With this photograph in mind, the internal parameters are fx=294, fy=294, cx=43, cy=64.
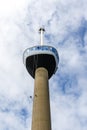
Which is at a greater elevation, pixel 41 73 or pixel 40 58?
pixel 40 58

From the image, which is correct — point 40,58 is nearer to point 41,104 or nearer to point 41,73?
point 41,73

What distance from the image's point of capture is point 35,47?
54.8 m

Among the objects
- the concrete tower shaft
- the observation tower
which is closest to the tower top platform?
the observation tower

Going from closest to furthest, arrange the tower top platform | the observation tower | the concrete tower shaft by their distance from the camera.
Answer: the concrete tower shaft
the observation tower
the tower top platform

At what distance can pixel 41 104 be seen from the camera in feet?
152

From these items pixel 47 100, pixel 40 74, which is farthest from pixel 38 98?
pixel 40 74

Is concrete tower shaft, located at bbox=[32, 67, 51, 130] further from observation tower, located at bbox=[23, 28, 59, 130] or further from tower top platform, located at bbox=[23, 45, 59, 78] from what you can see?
tower top platform, located at bbox=[23, 45, 59, 78]

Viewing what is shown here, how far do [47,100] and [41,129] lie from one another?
5898mm

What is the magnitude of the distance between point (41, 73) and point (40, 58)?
141 inches

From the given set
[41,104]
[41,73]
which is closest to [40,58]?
[41,73]

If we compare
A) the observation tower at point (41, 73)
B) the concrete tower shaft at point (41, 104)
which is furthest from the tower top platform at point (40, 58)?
the concrete tower shaft at point (41, 104)

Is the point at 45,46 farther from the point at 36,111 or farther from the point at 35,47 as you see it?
the point at 36,111

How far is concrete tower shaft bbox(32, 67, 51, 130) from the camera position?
44219 millimetres

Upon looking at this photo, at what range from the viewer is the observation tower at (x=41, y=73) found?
44.9 m
